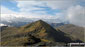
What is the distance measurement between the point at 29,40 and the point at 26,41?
349 centimetres

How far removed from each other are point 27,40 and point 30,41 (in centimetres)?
441

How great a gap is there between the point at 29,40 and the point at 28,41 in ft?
6.10

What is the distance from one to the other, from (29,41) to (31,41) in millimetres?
2429

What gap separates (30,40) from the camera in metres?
135

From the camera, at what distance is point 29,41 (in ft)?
437

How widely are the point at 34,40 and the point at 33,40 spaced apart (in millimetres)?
1107

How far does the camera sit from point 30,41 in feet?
436

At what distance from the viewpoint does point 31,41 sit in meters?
131

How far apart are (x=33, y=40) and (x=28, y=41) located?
4.27 metres

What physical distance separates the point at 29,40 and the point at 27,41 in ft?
5.77

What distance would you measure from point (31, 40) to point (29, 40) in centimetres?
235

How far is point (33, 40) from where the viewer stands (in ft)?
434

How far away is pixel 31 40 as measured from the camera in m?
134

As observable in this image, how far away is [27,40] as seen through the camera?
136250mm
